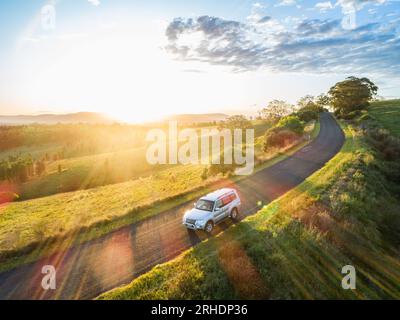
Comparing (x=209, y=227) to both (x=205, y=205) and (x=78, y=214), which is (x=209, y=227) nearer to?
(x=205, y=205)

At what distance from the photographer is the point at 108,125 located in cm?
12538

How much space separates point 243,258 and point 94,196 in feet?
89.1

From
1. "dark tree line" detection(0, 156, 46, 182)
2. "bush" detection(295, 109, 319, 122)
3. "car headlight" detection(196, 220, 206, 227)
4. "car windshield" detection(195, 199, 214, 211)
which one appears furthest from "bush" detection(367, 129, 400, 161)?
"dark tree line" detection(0, 156, 46, 182)

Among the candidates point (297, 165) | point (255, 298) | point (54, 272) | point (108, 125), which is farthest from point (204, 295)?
point (108, 125)

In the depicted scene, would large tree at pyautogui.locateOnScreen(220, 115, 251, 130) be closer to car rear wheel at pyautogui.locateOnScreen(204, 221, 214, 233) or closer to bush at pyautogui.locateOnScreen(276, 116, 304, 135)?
bush at pyautogui.locateOnScreen(276, 116, 304, 135)

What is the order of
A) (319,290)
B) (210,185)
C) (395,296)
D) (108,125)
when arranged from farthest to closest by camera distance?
(108,125) < (210,185) < (395,296) < (319,290)

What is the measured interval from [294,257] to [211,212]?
222 inches

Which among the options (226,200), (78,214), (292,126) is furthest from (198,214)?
(292,126)

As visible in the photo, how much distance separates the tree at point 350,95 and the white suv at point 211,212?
3392 inches

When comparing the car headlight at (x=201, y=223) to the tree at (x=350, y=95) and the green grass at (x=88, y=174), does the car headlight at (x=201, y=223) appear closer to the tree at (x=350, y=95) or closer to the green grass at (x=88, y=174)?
the green grass at (x=88, y=174)

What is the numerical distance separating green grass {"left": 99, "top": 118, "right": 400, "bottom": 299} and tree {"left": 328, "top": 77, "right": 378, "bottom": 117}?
79.5m

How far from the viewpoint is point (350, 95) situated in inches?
3652
